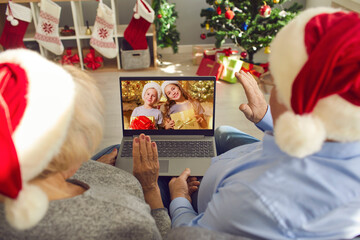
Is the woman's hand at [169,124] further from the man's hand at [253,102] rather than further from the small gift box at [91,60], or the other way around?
the small gift box at [91,60]

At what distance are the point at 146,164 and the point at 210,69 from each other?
213cm

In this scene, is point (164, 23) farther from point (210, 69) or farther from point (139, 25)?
point (210, 69)

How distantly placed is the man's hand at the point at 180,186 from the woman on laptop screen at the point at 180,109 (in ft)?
0.77

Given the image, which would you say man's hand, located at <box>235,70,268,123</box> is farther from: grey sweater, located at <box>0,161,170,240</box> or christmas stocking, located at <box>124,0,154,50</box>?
christmas stocking, located at <box>124,0,154,50</box>

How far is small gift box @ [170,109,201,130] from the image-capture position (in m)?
1.32

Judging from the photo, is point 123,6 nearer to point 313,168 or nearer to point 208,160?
point 208,160

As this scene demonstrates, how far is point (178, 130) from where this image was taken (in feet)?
4.39

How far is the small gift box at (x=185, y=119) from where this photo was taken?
1.32 meters

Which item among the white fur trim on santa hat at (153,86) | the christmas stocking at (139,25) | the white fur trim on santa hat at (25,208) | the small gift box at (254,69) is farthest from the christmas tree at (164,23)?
the white fur trim on santa hat at (25,208)

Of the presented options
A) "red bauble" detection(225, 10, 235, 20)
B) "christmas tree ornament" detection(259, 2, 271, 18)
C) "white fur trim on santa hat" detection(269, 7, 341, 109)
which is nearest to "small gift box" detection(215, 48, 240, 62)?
"red bauble" detection(225, 10, 235, 20)

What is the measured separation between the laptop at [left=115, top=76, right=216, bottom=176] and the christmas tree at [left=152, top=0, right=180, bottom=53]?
6.93 ft

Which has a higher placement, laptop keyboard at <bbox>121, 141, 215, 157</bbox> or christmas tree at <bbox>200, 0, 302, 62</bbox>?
christmas tree at <bbox>200, 0, 302, 62</bbox>

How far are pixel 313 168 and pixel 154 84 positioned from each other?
812mm

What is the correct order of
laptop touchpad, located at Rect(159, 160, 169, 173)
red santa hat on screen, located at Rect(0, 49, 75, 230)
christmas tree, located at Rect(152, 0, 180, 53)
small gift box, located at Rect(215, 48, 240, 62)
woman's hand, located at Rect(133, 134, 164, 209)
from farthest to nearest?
christmas tree, located at Rect(152, 0, 180, 53)
small gift box, located at Rect(215, 48, 240, 62)
laptop touchpad, located at Rect(159, 160, 169, 173)
woman's hand, located at Rect(133, 134, 164, 209)
red santa hat on screen, located at Rect(0, 49, 75, 230)
